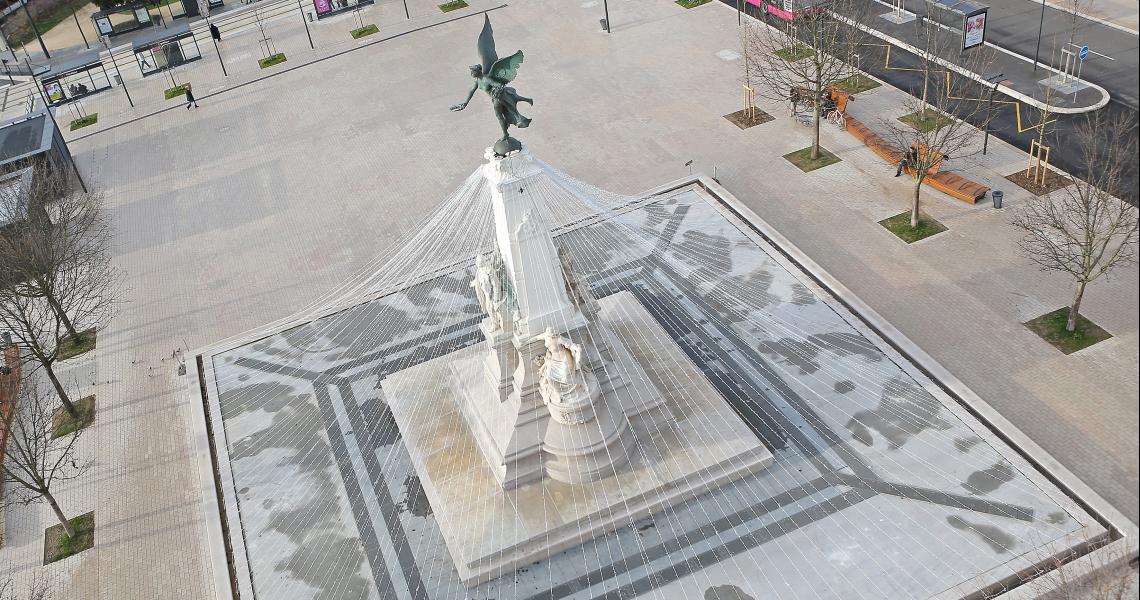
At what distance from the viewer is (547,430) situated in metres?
22.7

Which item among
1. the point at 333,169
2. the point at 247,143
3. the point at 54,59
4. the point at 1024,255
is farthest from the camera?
the point at 54,59

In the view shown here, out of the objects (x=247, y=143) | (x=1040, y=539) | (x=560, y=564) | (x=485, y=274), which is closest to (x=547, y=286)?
(x=485, y=274)

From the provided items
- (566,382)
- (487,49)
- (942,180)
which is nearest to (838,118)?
(942,180)

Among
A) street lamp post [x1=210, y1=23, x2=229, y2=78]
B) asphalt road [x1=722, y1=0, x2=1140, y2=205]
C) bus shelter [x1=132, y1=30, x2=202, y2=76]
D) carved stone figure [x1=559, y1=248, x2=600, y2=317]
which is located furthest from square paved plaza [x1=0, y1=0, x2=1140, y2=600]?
bus shelter [x1=132, y1=30, x2=202, y2=76]

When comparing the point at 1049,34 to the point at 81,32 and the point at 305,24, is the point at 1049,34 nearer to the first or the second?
the point at 305,24

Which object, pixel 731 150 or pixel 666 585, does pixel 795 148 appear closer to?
pixel 731 150

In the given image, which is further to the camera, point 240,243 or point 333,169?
point 333,169

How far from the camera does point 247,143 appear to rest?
138 ft

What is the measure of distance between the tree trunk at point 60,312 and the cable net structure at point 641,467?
17.0ft

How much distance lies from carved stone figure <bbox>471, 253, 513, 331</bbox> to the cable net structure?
0.89 ft

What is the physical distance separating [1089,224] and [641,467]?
13186mm

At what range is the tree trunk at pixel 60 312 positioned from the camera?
29.6m

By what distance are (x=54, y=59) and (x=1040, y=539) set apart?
55.3 metres

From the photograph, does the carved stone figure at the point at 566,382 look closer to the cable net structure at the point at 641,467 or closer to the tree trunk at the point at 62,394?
the cable net structure at the point at 641,467
